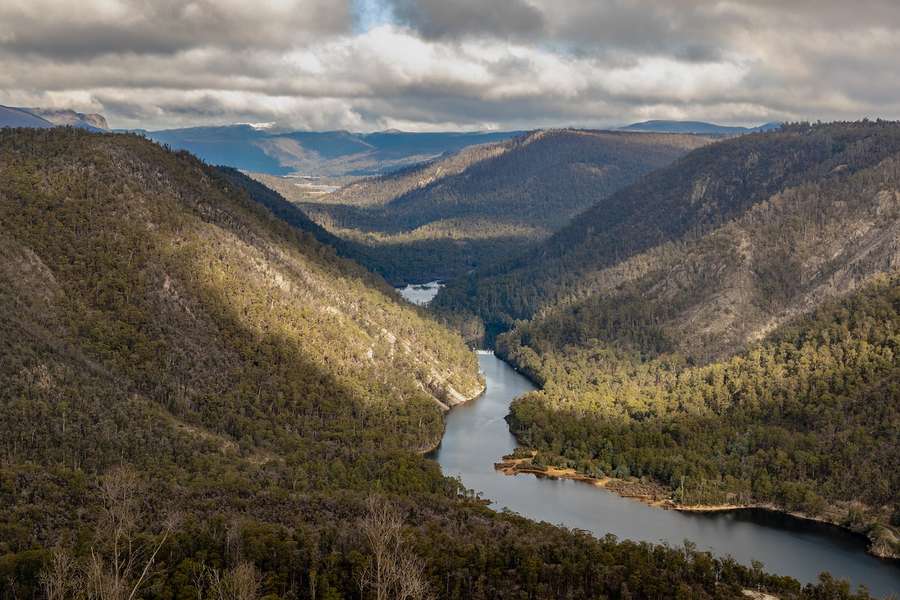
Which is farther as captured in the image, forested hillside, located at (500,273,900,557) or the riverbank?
forested hillside, located at (500,273,900,557)

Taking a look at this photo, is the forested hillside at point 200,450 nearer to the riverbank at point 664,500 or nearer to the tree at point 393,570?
the tree at point 393,570

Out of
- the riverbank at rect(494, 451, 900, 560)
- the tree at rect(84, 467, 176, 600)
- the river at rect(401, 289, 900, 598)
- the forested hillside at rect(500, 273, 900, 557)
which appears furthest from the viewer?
the forested hillside at rect(500, 273, 900, 557)

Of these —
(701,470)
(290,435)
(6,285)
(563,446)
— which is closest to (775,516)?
(701,470)

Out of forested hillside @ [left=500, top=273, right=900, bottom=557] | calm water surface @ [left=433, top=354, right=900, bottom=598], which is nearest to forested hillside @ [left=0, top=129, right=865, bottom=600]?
calm water surface @ [left=433, top=354, right=900, bottom=598]

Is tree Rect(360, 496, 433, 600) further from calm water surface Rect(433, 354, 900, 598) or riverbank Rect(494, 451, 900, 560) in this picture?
→ riverbank Rect(494, 451, 900, 560)

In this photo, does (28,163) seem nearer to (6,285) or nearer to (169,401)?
(6,285)

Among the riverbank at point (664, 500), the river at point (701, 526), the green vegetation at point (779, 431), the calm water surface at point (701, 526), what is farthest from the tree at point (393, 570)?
the green vegetation at point (779, 431)
